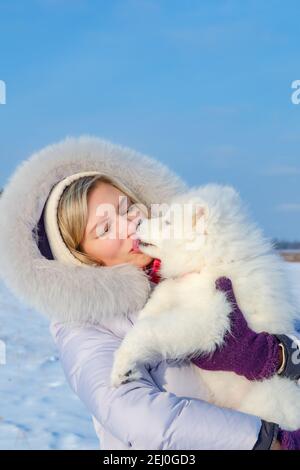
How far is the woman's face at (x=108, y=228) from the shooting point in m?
2.60

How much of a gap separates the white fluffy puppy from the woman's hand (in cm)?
4

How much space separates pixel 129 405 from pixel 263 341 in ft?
1.92

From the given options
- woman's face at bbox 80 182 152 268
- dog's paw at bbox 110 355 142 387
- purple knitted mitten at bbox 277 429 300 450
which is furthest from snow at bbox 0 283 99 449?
purple knitted mitten at bbox 277 429 300 450

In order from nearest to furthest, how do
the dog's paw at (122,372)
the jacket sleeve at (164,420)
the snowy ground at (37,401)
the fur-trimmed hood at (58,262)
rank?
the jacket sleeve at (164,420)
the dog's paw at (122,372)
the fur-trimmed hood at (58,262)
the snowy ground at (37,401)

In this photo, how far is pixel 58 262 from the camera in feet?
8.25

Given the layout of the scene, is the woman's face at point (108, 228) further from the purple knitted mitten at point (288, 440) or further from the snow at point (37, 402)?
the snow at point (37, 402)

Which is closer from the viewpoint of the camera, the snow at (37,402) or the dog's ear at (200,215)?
the dog's ear at (200,215)

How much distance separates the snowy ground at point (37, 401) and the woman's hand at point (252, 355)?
666mm

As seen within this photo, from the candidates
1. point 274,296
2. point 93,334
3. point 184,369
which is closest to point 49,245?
point 93,334

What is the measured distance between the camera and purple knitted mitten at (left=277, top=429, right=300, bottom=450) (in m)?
1.96

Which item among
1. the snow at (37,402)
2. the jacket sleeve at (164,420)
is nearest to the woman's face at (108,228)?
Result: the jacket sleeve at (164,420)

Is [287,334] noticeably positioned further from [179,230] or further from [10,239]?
[10,239]

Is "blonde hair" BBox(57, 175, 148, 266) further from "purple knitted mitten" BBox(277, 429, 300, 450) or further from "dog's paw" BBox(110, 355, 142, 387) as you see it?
"purple knitted mitten" BBox(277, 429, 300, 450)

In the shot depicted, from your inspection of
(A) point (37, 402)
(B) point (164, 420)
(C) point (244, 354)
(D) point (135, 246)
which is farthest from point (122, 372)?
(A) point (37, 402)
